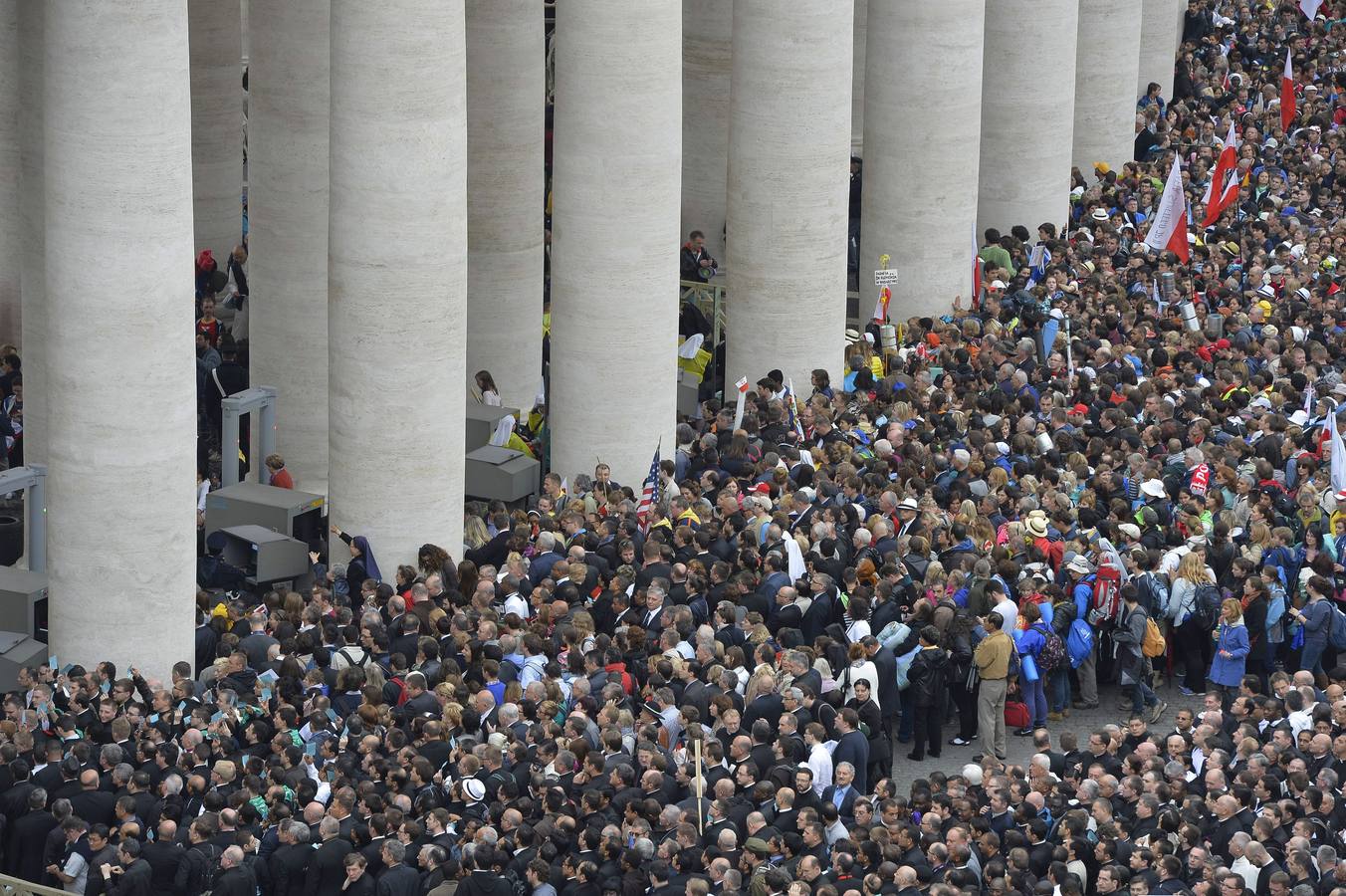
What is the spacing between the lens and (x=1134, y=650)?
36625 millimetres

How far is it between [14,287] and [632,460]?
11.2 m

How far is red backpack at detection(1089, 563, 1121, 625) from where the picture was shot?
36750mm

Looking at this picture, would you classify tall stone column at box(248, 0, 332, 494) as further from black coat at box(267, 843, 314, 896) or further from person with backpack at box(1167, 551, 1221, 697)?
black coat at box(267, 843, 314, 896)

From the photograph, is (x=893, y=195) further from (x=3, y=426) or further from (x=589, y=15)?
(x=3, y=426)

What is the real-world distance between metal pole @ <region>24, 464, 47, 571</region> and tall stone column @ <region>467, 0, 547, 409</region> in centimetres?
998

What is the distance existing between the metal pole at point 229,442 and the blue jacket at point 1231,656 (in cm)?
1445

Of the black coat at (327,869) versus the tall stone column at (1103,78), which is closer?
the black coat at (327,869)

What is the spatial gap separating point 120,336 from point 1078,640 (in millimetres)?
12665

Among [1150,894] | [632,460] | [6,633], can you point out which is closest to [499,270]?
[632,460]

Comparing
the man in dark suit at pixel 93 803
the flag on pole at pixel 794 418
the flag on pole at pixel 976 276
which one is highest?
the flag on pole at pixel 976 276

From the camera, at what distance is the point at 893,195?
51.0 m

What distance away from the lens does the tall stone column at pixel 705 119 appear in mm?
54531

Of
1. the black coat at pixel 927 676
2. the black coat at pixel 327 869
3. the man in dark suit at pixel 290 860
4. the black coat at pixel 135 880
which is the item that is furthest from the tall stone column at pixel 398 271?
the black coat at pixel 135 880

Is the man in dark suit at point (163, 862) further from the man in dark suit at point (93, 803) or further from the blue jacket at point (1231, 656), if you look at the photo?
the blue jacket at point (1231, 656)
